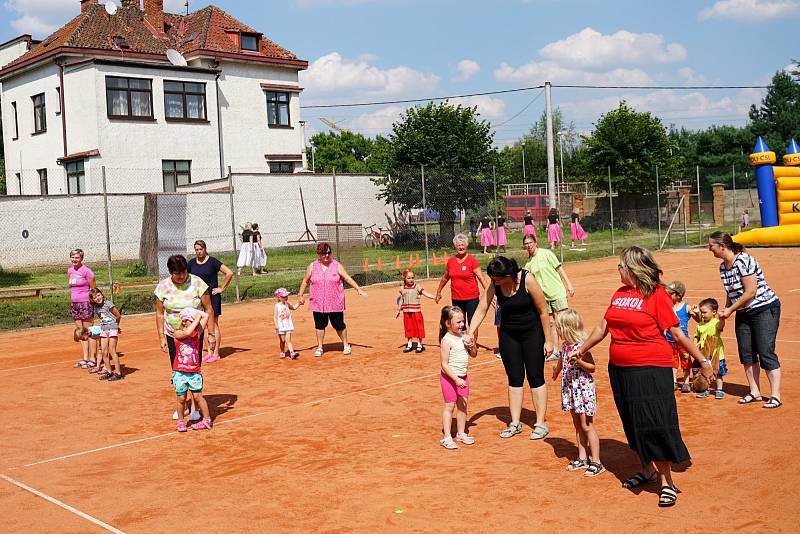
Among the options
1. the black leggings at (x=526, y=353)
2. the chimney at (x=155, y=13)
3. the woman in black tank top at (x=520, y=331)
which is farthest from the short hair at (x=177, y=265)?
the chimney at (x=155, y=13)

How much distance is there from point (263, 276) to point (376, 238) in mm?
10629

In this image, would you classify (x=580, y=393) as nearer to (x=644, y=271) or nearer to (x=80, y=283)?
(x=644, y=271)

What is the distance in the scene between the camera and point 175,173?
39.4 m

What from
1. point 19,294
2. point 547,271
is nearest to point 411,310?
point 547,271

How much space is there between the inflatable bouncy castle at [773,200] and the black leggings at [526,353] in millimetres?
26647

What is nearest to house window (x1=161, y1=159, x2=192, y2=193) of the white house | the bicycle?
the white house

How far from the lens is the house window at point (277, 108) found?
4350 cm

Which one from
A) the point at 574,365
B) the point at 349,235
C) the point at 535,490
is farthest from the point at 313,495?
the point at 349,235

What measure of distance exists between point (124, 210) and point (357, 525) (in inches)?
1177

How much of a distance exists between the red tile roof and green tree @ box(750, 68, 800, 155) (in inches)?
1932

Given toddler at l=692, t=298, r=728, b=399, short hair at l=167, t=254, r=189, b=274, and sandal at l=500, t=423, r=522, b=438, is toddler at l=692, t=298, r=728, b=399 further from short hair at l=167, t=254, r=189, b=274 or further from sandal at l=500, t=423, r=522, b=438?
short hair at l=167, t=254, r=189, b=274

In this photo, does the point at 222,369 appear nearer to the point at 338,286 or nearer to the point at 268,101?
the point at 338,286

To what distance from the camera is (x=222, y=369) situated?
1356cm

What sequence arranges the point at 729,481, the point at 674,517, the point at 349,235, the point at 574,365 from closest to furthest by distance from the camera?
the point at 674,517 → the point at 729,481 → the point at 574,365 → the point at 349,235
